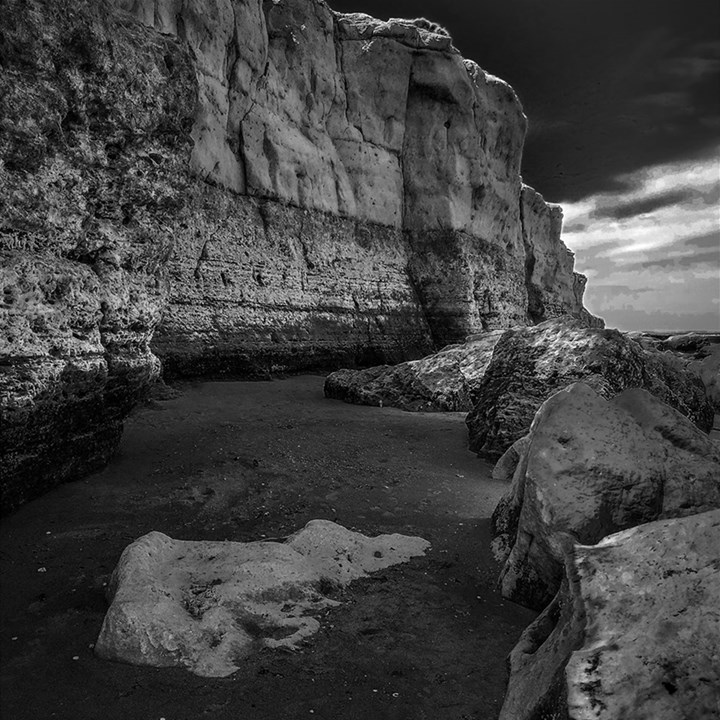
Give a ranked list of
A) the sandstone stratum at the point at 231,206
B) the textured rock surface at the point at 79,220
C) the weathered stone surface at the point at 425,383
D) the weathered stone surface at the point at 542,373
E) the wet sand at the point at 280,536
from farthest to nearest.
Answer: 1. the weathered stone surface at the point at 425,383
2. the weathered stone surface at the point at 542,373
3. the sandstone stratum at the point at 231,206
4. the textured rock surface at the point at 79,220
5. the wet sand at the point at 280,536

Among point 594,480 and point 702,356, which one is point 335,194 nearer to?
point 702,356

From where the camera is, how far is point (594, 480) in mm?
3549

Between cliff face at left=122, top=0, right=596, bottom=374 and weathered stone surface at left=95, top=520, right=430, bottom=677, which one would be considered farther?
cliff face at left=122, top=0, right=596, bottom=374

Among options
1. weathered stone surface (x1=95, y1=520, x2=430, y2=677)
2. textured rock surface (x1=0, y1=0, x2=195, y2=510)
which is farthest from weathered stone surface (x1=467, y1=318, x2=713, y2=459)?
textured rock surface (x1=0, y1=0, x2=195, y2=510)

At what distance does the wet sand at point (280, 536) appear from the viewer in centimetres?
257

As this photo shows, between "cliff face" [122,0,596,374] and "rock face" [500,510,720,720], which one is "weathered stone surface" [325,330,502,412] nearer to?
"cliff face" [122,0,596,374]

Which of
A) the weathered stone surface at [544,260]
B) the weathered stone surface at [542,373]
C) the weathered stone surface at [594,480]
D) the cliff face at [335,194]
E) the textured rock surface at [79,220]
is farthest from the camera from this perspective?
the weathered stone surface at [544,260]

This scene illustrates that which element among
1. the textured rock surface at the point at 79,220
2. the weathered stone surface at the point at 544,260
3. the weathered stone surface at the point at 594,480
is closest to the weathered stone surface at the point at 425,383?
the textured rock surface at the point at 79,220

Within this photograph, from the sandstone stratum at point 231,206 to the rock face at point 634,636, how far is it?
434 cm

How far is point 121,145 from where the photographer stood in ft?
19.3

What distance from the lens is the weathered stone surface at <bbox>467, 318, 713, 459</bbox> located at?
23.6 feet

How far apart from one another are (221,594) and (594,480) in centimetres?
239

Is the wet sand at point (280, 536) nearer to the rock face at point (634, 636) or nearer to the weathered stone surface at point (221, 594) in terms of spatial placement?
the weathered stone surface at point (221, 594)

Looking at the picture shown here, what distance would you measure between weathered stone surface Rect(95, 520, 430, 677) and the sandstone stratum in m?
2.13
